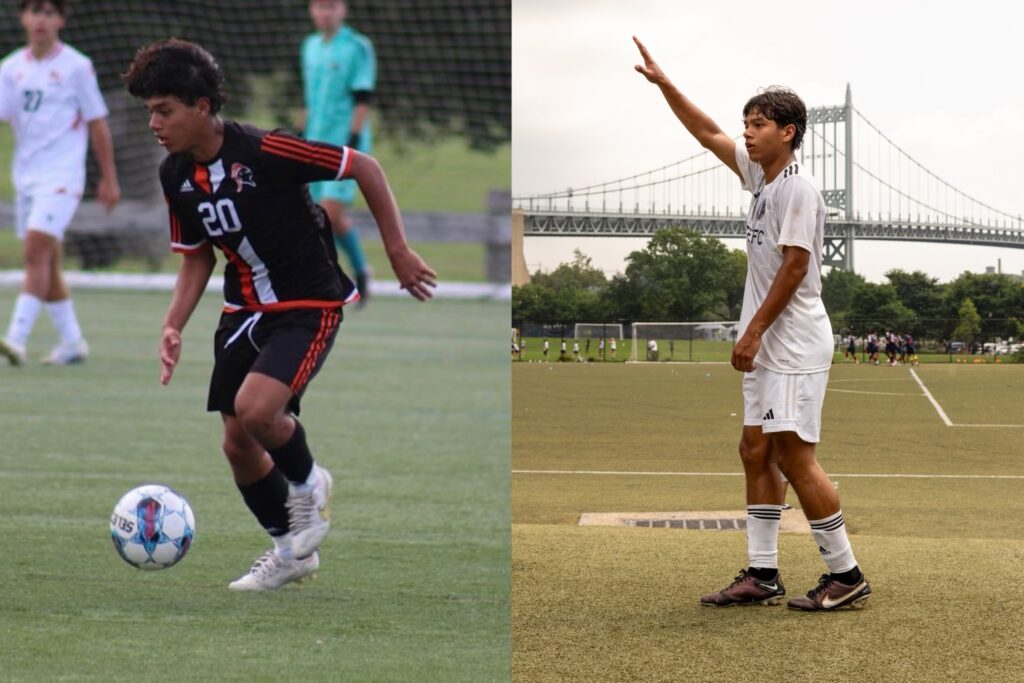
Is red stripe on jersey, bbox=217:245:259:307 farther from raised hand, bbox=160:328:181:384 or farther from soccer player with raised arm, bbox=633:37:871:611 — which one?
soccer player with raised arm, bbox=633:37:871:611

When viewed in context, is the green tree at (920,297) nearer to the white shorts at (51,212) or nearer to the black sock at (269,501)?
the black sock at (269,501)

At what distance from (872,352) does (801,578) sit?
106 inches

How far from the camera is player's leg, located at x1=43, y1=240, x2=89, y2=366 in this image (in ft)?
26.7

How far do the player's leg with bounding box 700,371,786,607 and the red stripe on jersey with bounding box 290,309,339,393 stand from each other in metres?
0.95

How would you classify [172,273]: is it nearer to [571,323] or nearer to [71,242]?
[71,242]

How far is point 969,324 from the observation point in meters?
6.26

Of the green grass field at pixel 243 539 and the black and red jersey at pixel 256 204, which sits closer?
the green grass field at pixel 243 539

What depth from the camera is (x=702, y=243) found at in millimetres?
6590

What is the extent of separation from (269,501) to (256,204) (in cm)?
70

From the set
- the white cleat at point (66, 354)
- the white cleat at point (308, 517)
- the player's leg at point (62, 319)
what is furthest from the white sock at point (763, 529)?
the white cleat at point (66, 354)

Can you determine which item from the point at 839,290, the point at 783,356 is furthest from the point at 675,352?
the point at 783,356

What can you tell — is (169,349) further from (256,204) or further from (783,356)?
(783,356)

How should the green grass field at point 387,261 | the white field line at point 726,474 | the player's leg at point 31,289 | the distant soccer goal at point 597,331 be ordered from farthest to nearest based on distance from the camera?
the green grass field at point 387,261 → the player's leg at point 31,289 → the white field line at point 726,474 → the distant soccer goal at point 597,331

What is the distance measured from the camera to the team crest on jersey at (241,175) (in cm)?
330
